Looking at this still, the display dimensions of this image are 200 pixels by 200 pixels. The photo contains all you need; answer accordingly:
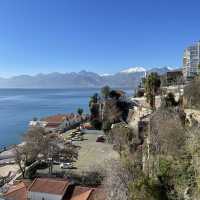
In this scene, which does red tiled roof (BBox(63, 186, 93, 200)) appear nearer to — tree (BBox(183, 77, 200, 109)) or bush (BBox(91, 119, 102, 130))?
tree (BBox(183, 77, 200, 109))

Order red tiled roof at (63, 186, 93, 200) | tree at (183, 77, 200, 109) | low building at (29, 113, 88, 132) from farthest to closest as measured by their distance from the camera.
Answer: low building at (29, 113, 88, 132)
tree at (183, 77, 200, 109)
red tiled roof at (63, 186, 93, 200)

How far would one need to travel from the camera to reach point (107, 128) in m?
44.5

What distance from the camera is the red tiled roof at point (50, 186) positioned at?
69.9 feet

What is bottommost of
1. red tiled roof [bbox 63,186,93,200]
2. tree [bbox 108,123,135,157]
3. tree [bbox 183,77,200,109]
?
red tiled roof [bbox 63,186,93,200]

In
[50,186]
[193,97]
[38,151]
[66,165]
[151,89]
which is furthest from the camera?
[151,89]

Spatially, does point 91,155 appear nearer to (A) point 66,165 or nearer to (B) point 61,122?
(A) point 66,165

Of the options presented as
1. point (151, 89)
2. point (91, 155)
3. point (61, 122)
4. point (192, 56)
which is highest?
point (192, 56)

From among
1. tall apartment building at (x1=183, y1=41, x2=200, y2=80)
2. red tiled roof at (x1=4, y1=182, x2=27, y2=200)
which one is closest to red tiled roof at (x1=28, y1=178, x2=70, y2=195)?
red tiled roof at (x1=4, y1=182, x2=27, y2=200)

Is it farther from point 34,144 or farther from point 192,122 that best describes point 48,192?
point 192,122

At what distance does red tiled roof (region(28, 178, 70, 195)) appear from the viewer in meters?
21.3

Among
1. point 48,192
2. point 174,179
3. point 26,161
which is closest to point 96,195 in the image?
point 48,192

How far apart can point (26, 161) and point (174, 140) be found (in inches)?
612

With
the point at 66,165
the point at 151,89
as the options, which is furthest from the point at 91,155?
the point at 151,89

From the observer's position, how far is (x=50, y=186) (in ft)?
71.6
